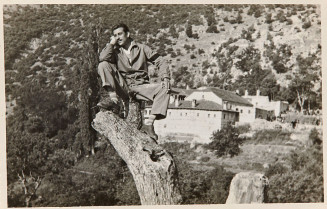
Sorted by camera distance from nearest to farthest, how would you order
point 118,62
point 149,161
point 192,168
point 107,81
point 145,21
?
point 149,161 → point 107,81 → point 118,62 → point 145,21 → point 192,168

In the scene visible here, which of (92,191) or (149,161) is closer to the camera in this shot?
(149,161)

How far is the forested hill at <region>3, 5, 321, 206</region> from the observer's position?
29.5 feet

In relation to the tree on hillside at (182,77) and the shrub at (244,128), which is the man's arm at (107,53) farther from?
the shrub at (244,128)

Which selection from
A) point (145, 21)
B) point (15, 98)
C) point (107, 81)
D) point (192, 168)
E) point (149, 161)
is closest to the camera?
point (149, 161)

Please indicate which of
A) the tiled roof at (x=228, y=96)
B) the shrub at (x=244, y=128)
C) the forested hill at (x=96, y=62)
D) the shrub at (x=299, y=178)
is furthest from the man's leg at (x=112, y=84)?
the shrub at (x=244, y=128)

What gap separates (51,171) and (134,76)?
499cm

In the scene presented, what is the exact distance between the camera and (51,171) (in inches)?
375

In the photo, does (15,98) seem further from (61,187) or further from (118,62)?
(118,62)

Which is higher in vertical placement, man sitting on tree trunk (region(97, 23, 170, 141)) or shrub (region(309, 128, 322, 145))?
man sitting on tree trunk (region(97, 23, 170, 141))

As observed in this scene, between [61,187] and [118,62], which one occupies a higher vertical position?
[118,62]

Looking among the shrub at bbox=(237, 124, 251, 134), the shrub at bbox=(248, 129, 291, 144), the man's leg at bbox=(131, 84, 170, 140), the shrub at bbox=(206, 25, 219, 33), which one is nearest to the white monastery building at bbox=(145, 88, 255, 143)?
the shrub at bbox=(237, 124, 251, 134)

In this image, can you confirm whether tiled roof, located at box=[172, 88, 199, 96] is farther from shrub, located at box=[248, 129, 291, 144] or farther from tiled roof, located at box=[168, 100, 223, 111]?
shrub, located at box=[248, 129, 291, 144]

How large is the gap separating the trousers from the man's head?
34cm

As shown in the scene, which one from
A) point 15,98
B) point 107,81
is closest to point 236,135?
point 15,98
